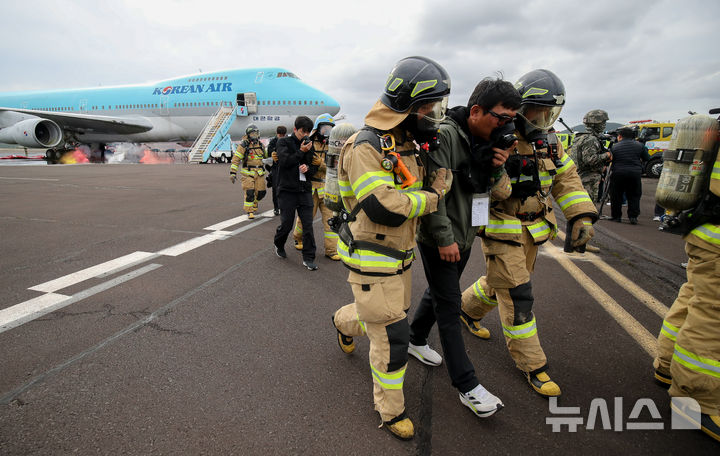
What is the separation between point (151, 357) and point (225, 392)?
0.79 metres

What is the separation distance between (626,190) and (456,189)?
7.53 metres

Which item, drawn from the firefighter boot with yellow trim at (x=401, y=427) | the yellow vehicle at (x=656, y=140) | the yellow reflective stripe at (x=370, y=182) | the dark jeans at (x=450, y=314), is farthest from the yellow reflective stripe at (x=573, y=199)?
the yellow vehicle at (x=656, y=140)

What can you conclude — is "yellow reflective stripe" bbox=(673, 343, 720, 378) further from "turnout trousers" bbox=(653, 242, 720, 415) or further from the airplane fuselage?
the airplane fuselage

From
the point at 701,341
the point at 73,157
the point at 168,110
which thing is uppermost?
the point at 168,110

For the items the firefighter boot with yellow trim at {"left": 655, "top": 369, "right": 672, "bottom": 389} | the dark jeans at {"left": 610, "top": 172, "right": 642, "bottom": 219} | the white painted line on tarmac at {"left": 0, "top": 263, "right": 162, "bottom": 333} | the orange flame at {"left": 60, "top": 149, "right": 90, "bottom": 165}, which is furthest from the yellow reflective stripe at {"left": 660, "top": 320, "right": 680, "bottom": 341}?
the orange flame at {"left": 60, "top": 149, "right": 90, "bottom": 165}

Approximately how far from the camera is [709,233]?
6.84 ft

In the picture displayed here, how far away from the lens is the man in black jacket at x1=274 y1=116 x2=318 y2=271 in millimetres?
5020

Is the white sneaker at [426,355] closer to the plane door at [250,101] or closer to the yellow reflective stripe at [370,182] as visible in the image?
the yellow reflective stripe at [370,182]

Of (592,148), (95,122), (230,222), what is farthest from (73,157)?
(592,148)

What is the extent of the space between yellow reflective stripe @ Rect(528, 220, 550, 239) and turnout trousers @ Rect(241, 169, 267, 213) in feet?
20.6

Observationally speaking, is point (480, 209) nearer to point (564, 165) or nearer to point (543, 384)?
point (564, 165)

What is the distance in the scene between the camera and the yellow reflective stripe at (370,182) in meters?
1.87

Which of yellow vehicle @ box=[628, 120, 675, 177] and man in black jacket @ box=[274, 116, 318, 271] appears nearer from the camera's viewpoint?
man in black jacket @ box=[274, 116, 318, 271]

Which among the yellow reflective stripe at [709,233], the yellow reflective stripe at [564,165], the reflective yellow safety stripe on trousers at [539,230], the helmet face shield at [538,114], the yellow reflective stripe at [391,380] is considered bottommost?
the yellow reflective stripe at [391,380]
